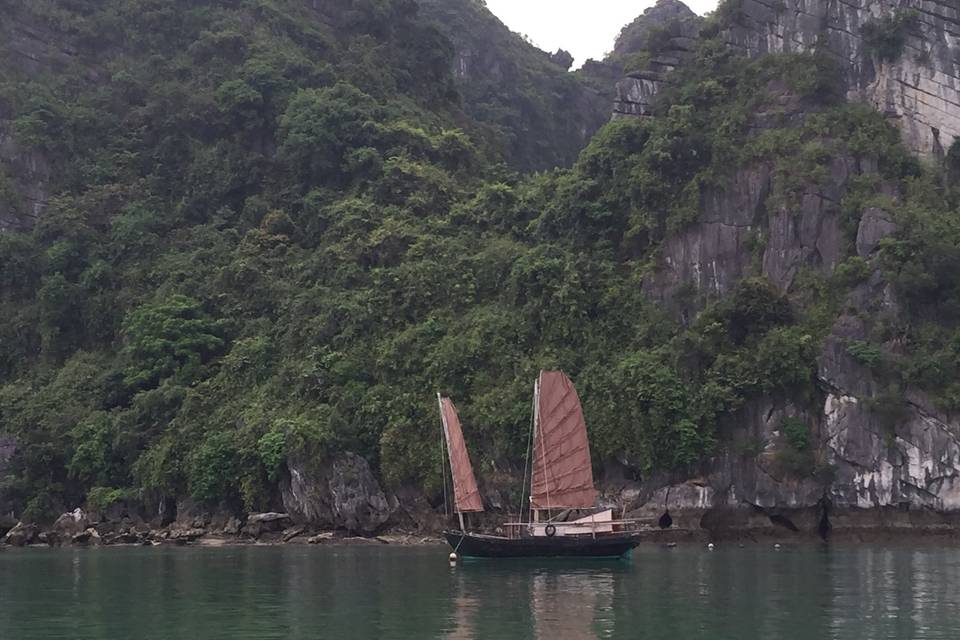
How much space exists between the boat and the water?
591 mm

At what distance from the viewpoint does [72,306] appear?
191ft

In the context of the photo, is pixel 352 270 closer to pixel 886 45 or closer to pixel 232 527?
pixel 232 527

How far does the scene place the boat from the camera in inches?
1454

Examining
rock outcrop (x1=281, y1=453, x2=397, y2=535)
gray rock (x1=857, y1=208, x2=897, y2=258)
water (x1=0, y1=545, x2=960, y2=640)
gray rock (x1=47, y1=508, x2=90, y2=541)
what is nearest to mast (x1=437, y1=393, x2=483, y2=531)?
water (x1=0, y1=545, x2=960, y2=640)

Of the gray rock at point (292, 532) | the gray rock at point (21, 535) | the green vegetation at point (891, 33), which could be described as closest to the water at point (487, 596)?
the gray rock at point (292, 532)

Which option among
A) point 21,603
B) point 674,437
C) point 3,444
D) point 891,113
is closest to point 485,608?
point 21,603

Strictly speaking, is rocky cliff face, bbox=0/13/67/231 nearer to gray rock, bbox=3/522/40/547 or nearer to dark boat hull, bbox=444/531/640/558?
gray rock, bbox=3/522/40/547

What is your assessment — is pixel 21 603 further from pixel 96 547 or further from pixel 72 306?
pixel 72 306

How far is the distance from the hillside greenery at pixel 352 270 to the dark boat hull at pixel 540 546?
8496 millimetres

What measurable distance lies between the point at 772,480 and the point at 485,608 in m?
22.0

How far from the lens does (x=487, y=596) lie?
27.7 meters

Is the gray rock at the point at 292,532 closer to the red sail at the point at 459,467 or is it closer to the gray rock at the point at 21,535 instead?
the gray rock at the point at 21,535

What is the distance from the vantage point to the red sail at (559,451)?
37.8 meters

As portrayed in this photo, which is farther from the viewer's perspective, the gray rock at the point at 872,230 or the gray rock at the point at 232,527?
the gray rock at the point at 872,230
